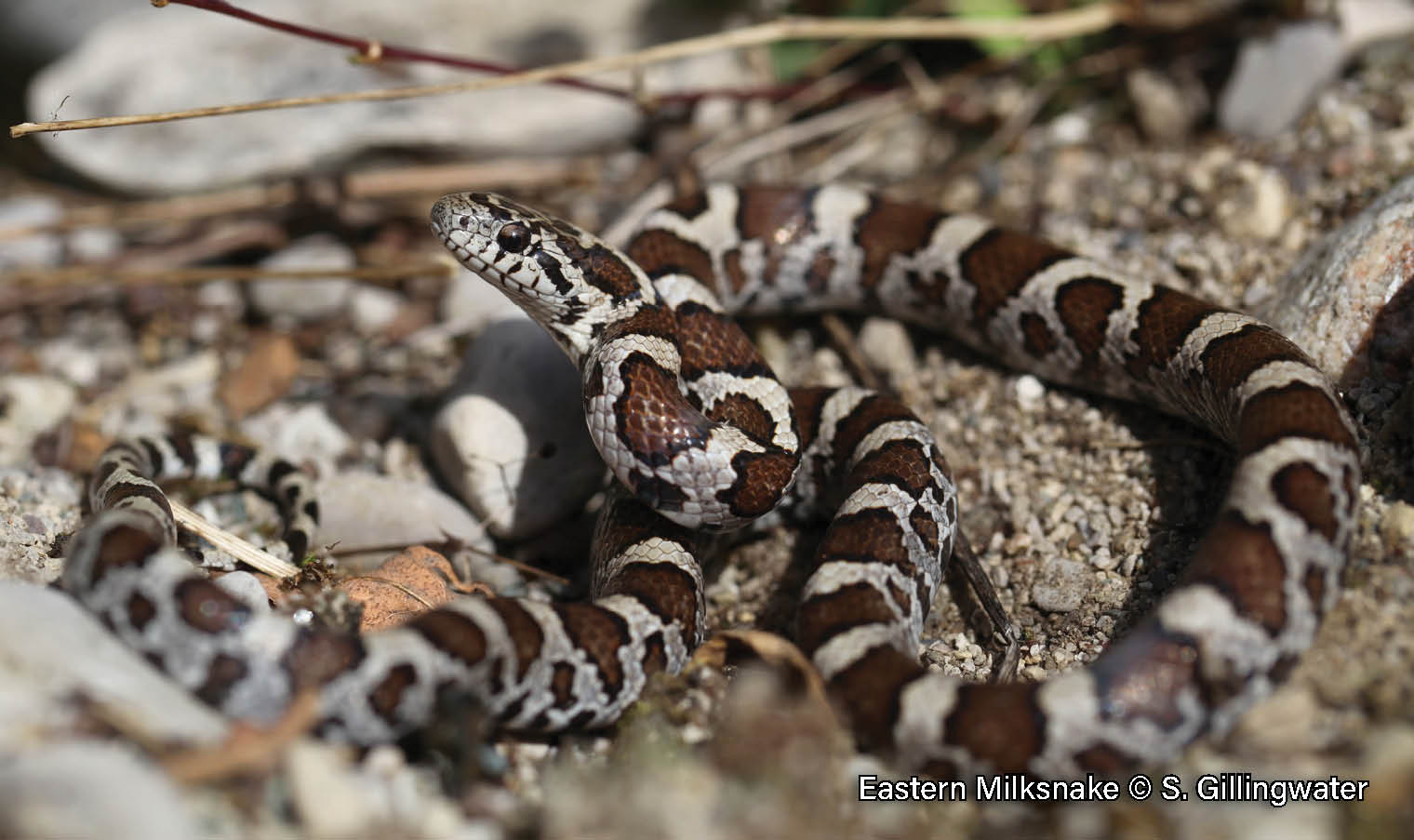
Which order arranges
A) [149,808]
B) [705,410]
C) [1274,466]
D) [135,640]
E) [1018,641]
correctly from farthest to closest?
[705,410], [1018,641], [1274,466], [135,640], [149,808]

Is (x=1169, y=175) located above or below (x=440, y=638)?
above

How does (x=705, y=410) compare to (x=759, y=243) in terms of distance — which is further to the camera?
(x=759, y=243)

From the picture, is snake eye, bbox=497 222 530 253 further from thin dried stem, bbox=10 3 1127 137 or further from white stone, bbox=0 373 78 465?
white stone, bbox=0 373 78 465

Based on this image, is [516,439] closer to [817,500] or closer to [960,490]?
[817,500]

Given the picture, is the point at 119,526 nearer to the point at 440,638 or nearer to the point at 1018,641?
the point at 440,638

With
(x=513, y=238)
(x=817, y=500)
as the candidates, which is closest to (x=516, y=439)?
(x=513, y=238)

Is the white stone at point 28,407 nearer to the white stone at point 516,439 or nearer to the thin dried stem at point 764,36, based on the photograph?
the thin dried stem at point 764,36

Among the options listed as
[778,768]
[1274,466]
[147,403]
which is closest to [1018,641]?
[1274,466]
